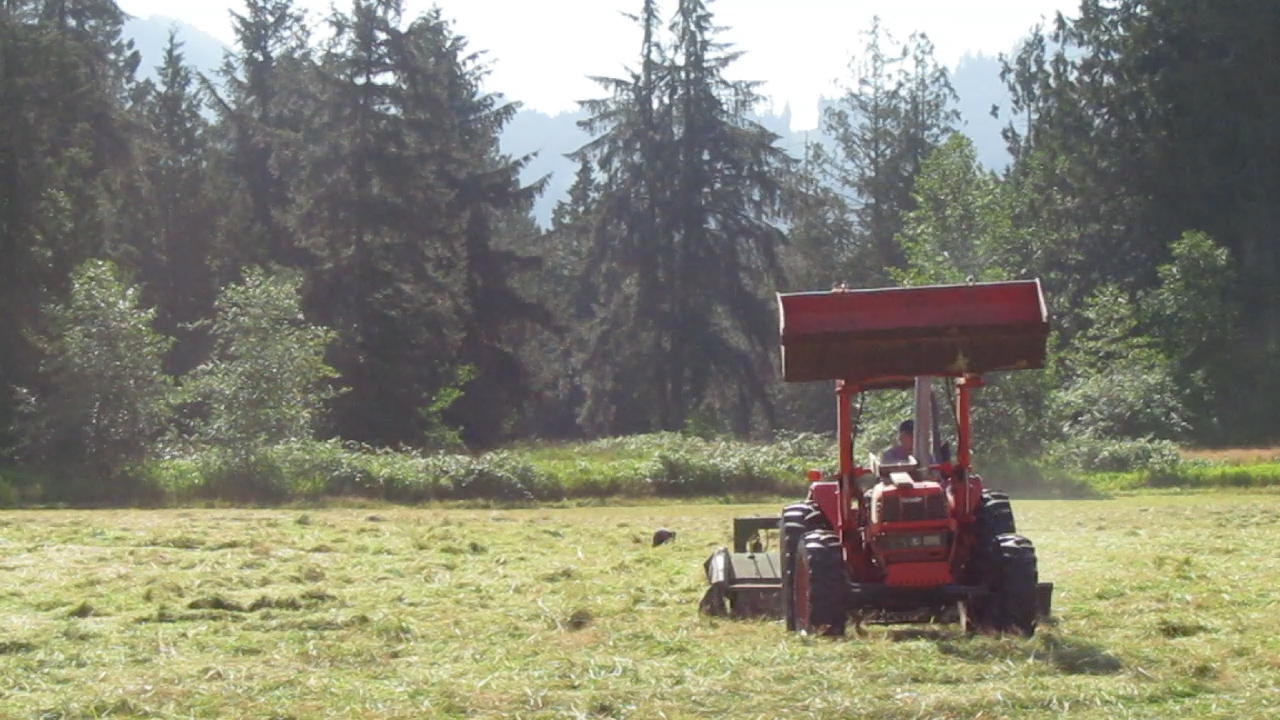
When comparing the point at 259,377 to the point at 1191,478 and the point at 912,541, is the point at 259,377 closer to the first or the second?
the point at 1191,478

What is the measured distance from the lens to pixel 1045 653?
1016 cm

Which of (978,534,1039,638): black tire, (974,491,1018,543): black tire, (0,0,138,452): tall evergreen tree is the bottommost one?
(978,534,1039,638): black tire

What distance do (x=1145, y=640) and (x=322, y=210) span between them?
4479 cm

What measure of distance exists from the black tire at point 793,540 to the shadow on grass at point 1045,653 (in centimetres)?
146

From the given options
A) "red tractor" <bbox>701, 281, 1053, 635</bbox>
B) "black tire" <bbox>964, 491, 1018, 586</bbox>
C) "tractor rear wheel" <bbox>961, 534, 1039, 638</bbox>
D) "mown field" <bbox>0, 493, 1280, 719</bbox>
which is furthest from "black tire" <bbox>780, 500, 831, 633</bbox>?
"tractor rear wheel" <bbox>961, 534, 1039, 638</bbox>

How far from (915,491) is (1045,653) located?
5.14ft

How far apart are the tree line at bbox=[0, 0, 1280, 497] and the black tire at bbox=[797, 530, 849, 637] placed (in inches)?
1195

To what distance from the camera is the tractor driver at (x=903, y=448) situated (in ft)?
40.7

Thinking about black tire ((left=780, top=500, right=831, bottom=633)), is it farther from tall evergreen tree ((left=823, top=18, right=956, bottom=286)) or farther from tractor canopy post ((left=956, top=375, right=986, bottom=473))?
tall evergreen tree ((left=823, top=18, right=956, bottom=286))

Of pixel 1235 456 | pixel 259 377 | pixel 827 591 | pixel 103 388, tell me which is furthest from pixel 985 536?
pixel 1235 456

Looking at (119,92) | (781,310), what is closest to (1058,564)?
(781,310)

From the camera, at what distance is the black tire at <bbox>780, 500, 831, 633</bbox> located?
12.0 meters

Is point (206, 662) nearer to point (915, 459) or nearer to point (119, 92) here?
point (915, 459)

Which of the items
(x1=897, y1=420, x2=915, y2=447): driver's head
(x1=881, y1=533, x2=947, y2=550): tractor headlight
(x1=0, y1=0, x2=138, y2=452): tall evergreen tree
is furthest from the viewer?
(x1=0, y1=0, x2=138, y2=452): tall evergreen tree
